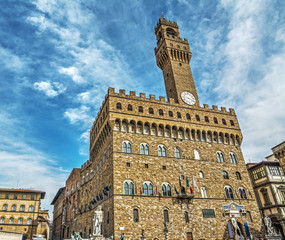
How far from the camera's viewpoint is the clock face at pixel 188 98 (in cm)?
3875

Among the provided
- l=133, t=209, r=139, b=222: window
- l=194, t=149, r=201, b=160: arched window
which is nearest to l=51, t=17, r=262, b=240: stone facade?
l=133, t=209, r=139, b=222: window

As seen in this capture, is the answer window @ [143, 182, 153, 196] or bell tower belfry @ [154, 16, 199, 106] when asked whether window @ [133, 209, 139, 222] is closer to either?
window @ [143, 182, 153, 196]

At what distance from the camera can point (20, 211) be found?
55.2 m

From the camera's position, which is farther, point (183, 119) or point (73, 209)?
point (73, 209)

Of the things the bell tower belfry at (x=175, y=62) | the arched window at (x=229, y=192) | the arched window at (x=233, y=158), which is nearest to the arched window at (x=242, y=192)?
the arched window at (x=229, y=192)

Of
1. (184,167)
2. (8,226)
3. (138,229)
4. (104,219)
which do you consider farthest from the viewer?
(8,226)

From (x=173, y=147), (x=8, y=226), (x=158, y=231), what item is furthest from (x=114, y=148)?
(x=8, y=226)

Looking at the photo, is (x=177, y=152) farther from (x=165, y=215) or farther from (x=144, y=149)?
(x=165, y=215)

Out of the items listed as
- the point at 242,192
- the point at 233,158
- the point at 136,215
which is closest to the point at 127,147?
the point at 136,215

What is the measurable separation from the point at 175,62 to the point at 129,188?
24.0 meters

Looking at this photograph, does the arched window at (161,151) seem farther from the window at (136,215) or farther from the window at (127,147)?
the window at (136,215)

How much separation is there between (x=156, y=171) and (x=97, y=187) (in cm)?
1041

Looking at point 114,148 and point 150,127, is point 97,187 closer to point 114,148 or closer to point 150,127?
point 114,148

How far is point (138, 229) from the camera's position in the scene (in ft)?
89.0
